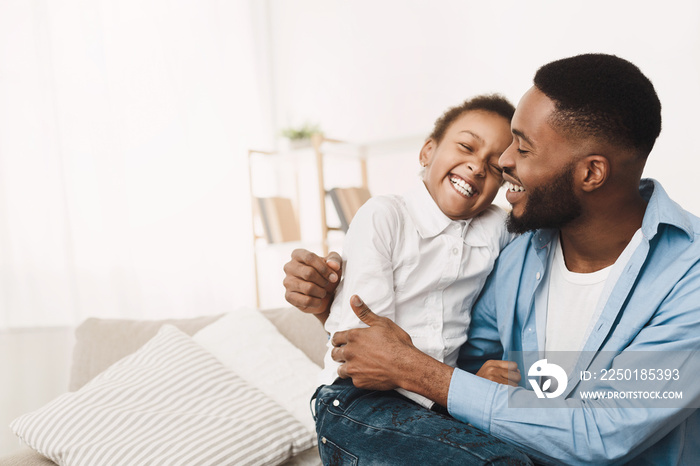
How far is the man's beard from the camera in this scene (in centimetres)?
126

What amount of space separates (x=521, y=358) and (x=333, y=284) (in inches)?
18.5

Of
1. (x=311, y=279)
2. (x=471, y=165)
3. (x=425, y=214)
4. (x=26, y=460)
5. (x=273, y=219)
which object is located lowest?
(x=26, y=460)

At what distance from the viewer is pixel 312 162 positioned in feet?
12.2

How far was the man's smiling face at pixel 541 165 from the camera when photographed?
48.9 inches

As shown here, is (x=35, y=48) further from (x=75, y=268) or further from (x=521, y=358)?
(x=521, y=358)

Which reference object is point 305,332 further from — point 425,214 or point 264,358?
point 425,214

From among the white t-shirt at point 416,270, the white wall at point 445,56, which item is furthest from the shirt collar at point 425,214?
the white wall at point 445,56

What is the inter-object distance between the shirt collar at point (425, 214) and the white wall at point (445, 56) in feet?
6.40

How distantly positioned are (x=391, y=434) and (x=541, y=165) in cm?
64

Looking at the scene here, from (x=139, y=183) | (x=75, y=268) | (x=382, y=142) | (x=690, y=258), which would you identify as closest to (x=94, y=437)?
(x=690, y=258)

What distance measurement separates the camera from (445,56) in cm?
347

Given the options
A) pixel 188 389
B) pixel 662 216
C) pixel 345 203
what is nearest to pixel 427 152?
pixel 662 216

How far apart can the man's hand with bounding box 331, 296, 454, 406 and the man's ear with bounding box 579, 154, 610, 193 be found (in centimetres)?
49
